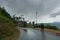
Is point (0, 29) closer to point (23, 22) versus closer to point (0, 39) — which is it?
point (0, 39)

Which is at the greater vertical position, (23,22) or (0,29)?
(23,22)

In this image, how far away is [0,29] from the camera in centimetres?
2419

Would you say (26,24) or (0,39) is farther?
(26,24)

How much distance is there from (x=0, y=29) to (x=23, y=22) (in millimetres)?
118069

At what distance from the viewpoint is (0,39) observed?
19.6 meters

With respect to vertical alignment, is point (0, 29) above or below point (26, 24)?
below

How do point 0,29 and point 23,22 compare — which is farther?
point 23,22

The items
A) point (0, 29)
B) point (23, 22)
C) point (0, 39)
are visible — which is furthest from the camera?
point (23, 22)

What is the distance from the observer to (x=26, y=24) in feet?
480

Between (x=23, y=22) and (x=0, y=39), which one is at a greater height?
(x=23, y=22)

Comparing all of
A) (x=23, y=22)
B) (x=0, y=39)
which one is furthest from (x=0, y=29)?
(x=23, y=22)

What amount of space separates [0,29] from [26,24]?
122087 millimetres

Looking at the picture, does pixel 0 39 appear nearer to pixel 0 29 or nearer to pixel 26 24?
pixel 0 29

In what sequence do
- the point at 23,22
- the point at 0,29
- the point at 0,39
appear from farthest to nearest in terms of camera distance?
1. the point at 23,22
2. the point at 0,29
3. the point at 0,39
